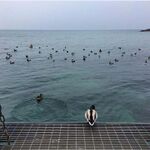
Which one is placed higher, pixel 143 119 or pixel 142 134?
pixel 142 134

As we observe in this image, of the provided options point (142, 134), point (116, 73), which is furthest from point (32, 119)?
point (116, 73)

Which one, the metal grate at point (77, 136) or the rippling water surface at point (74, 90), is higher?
the metal grate at point (77, 136)

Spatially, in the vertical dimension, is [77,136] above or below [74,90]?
above

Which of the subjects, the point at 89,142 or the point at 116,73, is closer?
the point at 89,142

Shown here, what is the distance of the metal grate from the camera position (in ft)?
52.1

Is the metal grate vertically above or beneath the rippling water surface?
above

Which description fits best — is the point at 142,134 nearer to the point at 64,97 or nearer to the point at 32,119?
the point at 32,119

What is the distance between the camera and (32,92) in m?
36.7

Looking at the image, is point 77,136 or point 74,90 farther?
point 74,90

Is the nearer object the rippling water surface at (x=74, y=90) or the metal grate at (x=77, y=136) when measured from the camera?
the metal grate at (x=77, y=136)

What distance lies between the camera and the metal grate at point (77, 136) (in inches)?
625

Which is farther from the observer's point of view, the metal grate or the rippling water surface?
the rippling water surface

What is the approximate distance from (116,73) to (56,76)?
10.2 meters

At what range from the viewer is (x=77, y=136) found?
670 inches
